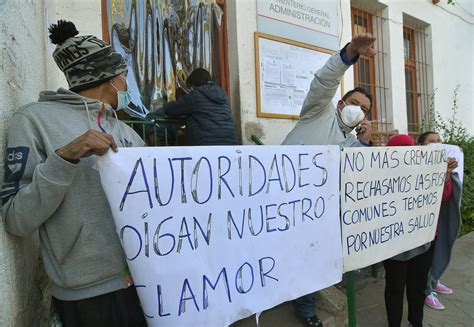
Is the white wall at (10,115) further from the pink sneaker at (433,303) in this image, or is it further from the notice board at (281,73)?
the pink sneaker at (433,303)

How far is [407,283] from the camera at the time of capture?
9.33 feet

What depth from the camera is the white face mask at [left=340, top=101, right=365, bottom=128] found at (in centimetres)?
252

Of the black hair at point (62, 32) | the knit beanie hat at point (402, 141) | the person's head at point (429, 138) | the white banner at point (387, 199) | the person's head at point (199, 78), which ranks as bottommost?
the white banner at point (387, 199)

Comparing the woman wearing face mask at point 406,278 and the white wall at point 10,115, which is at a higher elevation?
the white wall at point 10,115

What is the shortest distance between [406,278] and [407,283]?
51mm

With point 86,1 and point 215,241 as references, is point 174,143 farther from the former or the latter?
point 215,241

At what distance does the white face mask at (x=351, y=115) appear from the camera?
2520 millimetres

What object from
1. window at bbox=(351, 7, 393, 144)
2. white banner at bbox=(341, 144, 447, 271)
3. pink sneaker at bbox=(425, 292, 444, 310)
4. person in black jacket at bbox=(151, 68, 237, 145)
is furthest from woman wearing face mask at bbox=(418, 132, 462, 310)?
window at bbox=(351, 7, 393, 144)

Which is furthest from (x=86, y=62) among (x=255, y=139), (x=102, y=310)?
(x=255, y=139)

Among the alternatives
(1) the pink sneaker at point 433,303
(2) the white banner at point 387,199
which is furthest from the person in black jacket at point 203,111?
(1) the pink sneaker at point 433,303

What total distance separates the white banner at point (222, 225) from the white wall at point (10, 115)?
0.41 m

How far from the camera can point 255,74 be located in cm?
389

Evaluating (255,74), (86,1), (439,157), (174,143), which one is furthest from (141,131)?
(439,157)

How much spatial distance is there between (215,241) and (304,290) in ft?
1.97
